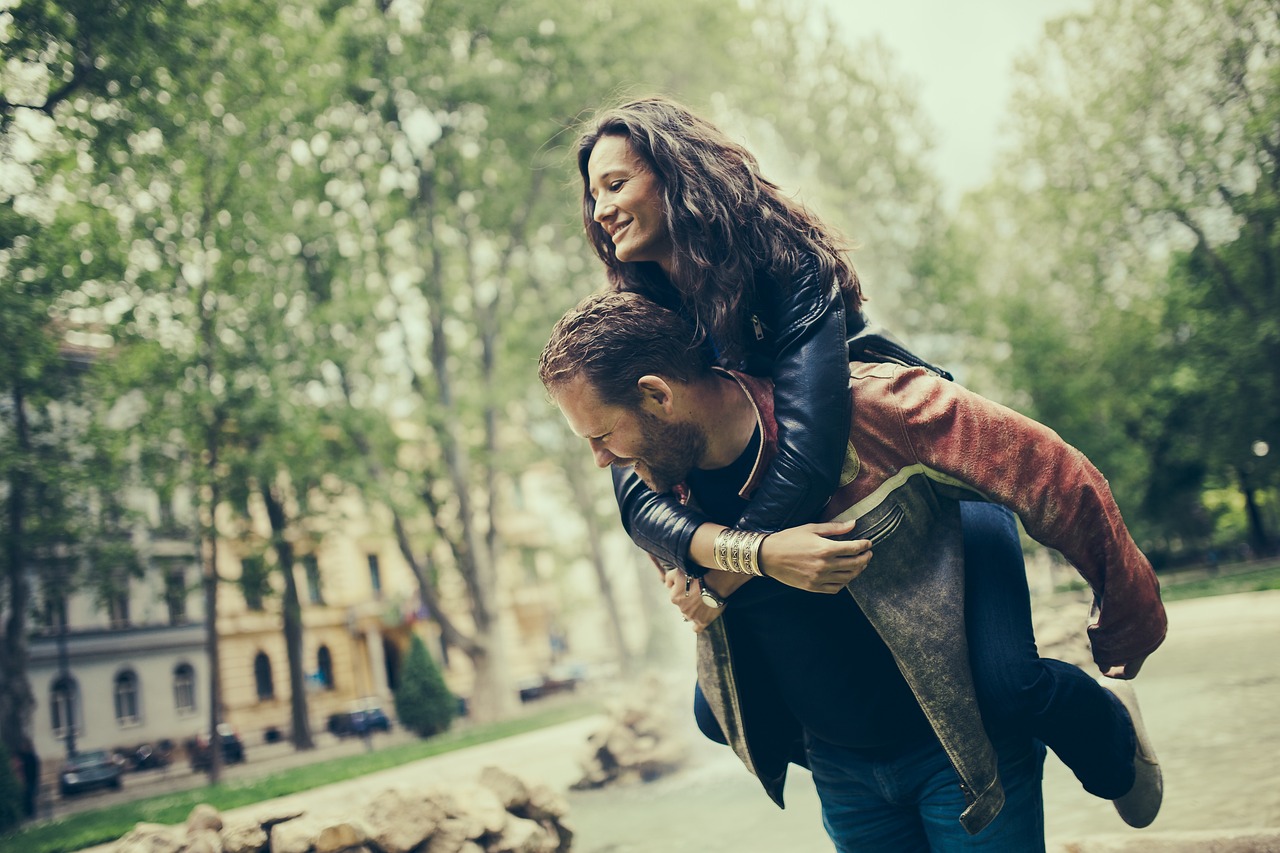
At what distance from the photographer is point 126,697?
1056 inches

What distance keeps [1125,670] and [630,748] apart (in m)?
6.78

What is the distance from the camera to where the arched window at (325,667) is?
38312mm

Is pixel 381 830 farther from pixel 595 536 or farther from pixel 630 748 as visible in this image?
pixel 595 536

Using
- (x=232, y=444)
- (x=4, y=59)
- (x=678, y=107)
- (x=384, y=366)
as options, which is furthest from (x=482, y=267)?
(x=678, y=107)

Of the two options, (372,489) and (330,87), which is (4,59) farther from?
(372,489)

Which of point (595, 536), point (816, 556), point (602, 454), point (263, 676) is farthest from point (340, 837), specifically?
point (263, 676)

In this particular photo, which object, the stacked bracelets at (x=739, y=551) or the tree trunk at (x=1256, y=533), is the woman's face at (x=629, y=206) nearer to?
the stacked bracelets at (x=739, y=551)

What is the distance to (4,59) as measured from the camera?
12.6m

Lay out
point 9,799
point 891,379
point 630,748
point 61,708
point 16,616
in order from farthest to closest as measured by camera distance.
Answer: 1. point 61,708
2. point 16,616
3. point 9,799
4. point 630,748
5. point 891,379

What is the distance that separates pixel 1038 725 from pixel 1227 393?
2461 cm

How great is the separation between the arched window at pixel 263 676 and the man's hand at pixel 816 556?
119 ft

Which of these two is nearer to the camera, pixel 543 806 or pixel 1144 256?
pixel 543 806

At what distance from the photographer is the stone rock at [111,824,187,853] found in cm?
410

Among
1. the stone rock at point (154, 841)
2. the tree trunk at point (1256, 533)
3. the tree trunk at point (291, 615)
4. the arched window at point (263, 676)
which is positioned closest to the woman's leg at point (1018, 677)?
the stone rock at point (154, 841)
